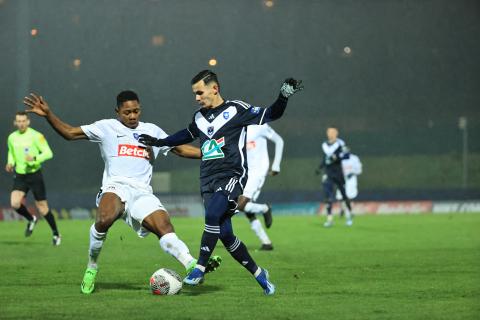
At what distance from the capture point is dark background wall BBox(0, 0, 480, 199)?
91.6 feet

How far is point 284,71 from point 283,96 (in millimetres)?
21604

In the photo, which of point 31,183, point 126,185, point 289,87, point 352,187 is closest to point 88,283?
point 126,185

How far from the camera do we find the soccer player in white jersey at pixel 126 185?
29.9ft

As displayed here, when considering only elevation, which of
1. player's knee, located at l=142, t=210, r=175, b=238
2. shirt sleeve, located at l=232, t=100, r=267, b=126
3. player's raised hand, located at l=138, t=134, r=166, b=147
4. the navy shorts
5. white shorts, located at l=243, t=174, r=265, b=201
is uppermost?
shirt sleeve, located at l=232, t=100, r=267, b=126

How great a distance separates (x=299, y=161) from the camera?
29828mm

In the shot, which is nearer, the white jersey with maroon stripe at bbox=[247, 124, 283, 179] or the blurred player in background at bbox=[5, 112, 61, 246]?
the white jersey with maroon stripe at bbox=[247, 124, 283, 179]

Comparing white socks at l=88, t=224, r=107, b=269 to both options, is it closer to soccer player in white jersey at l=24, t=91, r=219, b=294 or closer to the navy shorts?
soccer player in white jersey at l=24, t=91, r=219, b=294

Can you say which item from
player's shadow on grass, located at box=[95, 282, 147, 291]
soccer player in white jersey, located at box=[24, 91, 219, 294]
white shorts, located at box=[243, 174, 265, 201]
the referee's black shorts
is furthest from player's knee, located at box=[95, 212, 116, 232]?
the referee's black shorts

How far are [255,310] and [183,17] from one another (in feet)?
72.7

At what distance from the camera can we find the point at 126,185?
9.44m

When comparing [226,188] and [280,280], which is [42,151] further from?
[226,188]

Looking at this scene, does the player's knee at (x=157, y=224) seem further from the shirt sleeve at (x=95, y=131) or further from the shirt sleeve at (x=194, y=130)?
the shirt sleeve at (x=95, y=131)

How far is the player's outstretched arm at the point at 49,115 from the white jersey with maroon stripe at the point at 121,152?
0.73 ft

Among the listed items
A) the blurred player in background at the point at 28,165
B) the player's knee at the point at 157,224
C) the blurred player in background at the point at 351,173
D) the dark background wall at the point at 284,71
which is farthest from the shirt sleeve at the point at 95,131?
the blurred player in background at the point at 351,173
